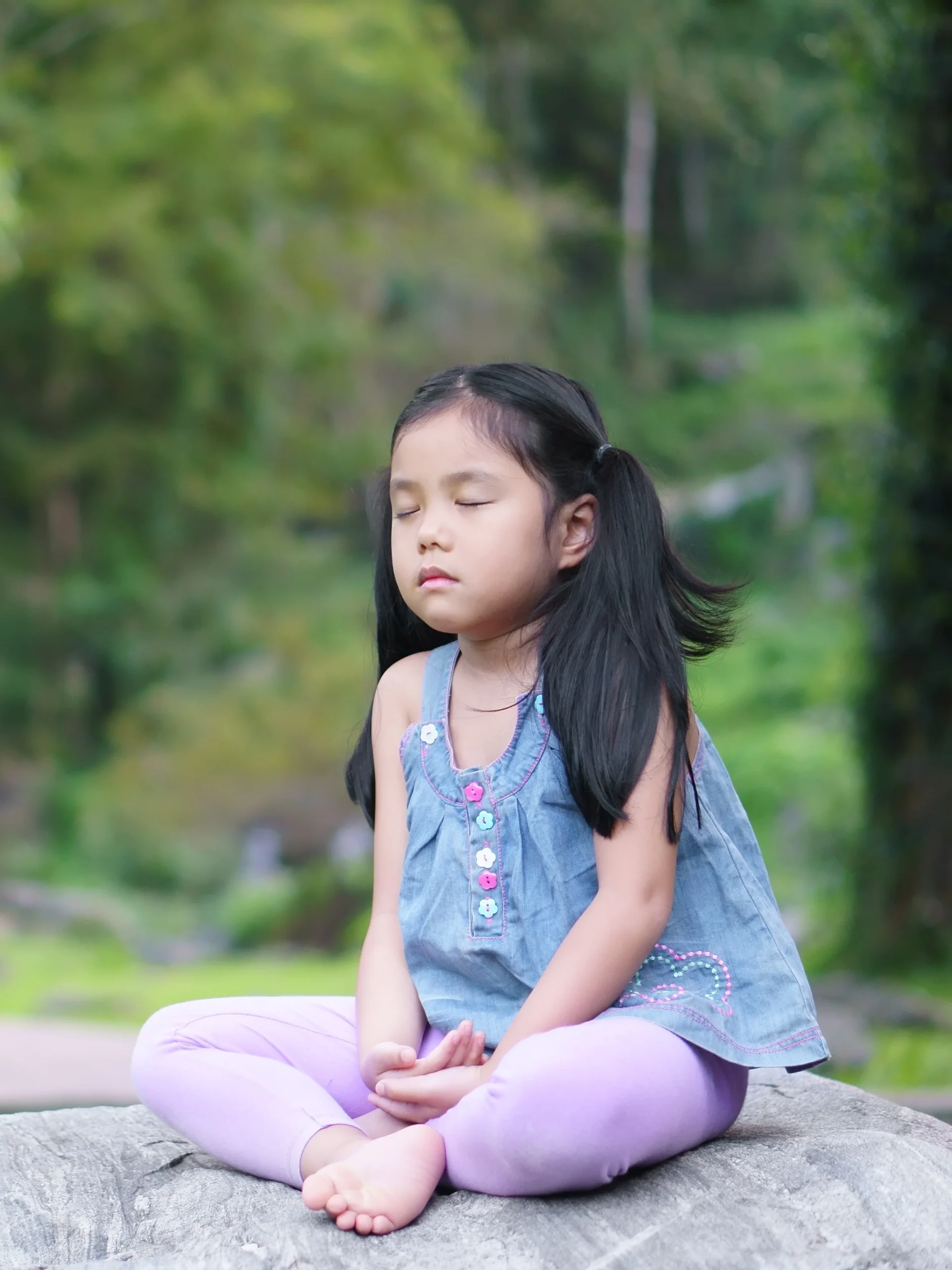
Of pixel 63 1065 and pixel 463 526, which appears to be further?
pixel 63 1065

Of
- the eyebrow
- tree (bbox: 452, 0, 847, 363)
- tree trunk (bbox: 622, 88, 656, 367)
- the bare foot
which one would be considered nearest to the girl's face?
the eyebrow

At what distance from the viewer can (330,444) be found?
39.8ft

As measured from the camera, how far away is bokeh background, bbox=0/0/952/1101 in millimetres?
→ 4414

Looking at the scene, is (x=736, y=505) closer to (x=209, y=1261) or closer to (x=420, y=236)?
(x=420, y=236)

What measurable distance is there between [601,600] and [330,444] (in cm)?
1063

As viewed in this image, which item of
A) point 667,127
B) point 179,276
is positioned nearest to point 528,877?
point 179,276

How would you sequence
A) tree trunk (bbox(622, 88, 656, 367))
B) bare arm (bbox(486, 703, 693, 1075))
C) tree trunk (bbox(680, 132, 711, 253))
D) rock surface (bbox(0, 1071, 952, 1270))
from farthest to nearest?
tree trunk (bbox(680, 132, 711, 253)) < tree trunk (bbox(622, 88, 656, 367)) < bare arm (bbox(486, 703, 693, 1075)) < rock surface (bbox(0, 1071, 952, 1270))

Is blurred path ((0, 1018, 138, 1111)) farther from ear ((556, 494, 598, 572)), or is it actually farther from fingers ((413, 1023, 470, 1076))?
ear ((556, 494, 598, 572))

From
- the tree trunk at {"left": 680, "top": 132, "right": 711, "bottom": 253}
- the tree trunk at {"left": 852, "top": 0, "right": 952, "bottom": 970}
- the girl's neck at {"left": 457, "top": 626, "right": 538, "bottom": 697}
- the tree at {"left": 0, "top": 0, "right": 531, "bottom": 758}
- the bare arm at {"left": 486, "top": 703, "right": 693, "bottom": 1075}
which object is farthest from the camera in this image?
the tree trunk at {"left": 680, "top": 132, "right": 711, "bottom": 253}

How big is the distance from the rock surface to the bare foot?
0.06 ft

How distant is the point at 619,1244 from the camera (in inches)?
55.3

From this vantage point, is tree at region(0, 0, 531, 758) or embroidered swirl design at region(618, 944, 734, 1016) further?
tree at region(0, 0, 531, 758)

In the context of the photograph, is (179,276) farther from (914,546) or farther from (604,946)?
(604,946)

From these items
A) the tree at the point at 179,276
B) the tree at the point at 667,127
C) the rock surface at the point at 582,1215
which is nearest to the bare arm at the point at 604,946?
the rock surface at the point at 582,1215
